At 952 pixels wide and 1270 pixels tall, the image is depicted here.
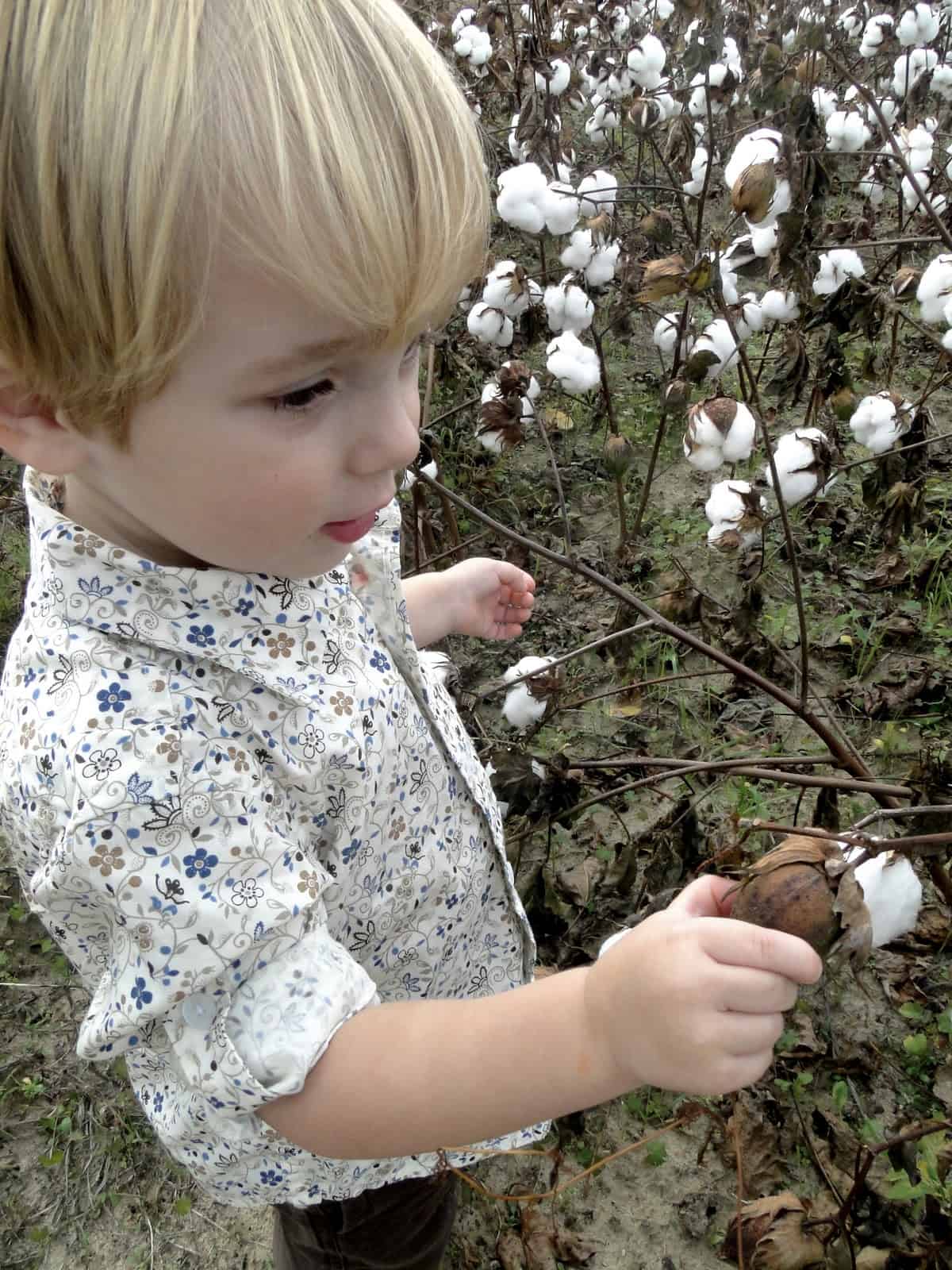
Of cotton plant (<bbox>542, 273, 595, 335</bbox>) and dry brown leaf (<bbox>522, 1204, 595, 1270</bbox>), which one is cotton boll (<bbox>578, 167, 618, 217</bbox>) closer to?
cotton plant (<bbox>542, 273, 595, 335</bbox>)

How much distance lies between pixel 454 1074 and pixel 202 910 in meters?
0.22

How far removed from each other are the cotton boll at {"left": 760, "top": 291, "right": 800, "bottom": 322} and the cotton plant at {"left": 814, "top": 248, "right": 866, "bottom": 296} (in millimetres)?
100

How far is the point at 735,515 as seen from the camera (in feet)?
4.57

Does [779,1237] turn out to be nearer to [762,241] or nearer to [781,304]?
[762,241]

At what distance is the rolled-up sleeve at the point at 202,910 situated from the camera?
28.7 inches

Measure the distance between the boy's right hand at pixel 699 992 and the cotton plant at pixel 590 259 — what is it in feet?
5.48

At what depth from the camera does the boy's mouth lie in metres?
0.81

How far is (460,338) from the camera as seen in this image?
2.51m

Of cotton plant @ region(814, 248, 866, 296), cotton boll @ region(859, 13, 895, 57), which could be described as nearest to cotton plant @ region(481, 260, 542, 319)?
cotton plant @ region(814, 248, 866, 296)

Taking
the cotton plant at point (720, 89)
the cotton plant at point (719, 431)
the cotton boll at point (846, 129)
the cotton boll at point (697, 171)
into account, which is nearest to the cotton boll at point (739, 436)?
the cotton plant at point (719, 431)

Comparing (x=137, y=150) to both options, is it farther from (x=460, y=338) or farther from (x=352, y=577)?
(x=460, y=338)

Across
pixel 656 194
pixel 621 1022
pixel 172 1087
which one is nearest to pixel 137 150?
pixel 621 1022

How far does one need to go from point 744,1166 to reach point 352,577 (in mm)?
956

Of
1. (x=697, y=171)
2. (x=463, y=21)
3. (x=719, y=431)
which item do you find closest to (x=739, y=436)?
(x=719, y=431)
